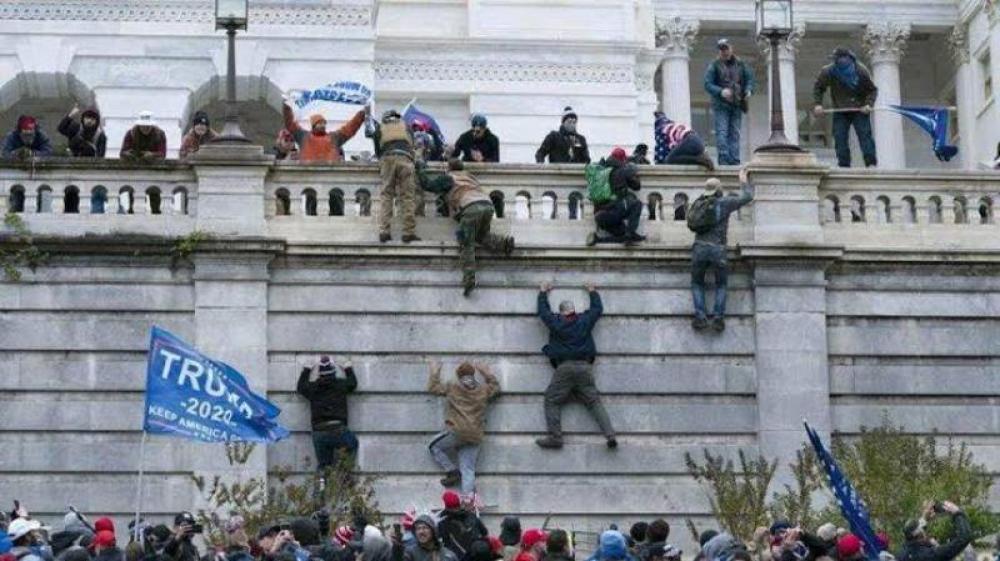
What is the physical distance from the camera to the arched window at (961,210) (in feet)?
128

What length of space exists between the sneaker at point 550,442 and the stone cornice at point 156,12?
14866mm

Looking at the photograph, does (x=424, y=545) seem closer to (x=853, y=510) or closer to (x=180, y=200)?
(x=853, y=510)

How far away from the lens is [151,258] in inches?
1474

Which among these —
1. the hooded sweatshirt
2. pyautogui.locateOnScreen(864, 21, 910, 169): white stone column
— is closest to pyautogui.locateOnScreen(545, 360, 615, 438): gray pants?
the hooded sweatshirt

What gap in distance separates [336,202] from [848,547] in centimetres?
1326

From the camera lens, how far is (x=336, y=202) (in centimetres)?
3841

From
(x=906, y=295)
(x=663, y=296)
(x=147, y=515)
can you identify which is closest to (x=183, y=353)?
(x=147, y=515)

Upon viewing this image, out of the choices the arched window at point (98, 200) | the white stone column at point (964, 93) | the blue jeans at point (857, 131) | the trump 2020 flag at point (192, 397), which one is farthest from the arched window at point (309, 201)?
the white stone column at point (964, 93)

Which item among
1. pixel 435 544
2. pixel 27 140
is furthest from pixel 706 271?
pixel 435 544

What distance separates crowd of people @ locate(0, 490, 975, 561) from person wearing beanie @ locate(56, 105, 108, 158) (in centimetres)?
942

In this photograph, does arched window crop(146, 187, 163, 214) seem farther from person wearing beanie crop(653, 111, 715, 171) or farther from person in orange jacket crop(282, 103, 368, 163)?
person wearing beanie crop(653, 111, 715, 171)

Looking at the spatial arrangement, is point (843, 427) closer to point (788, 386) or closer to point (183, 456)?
point (788, 386)

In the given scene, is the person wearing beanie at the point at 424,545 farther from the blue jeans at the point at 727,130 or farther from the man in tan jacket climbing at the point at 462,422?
the blue jeans at the point at 727,130

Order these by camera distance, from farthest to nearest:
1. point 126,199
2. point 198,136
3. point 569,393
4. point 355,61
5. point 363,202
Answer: point 355,61, point 198,136, point 363,202, point 126,199, point 569,393
